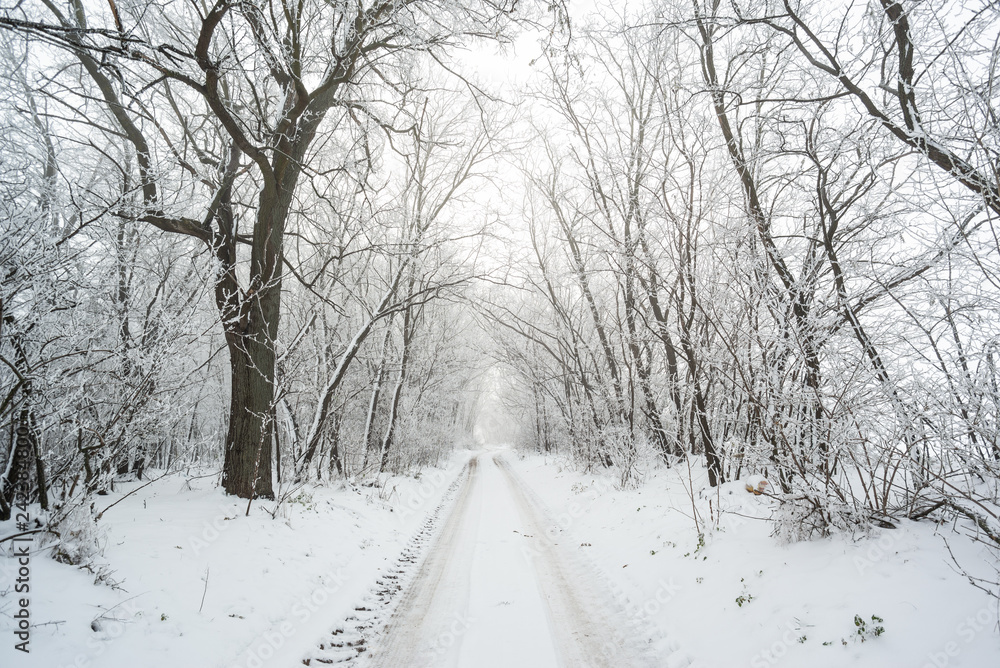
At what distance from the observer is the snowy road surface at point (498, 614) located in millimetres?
3207

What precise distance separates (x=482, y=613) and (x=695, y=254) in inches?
199

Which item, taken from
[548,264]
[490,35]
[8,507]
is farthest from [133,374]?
[548,264]

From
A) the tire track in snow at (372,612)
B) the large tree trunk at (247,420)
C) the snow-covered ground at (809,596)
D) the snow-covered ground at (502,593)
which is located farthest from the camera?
the large tree trunk at (247,420)

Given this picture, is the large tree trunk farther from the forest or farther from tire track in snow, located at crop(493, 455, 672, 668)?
tire track in snow, located at crop(493, 455, 672, 668)

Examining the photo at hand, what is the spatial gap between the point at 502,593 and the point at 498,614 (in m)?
0.54

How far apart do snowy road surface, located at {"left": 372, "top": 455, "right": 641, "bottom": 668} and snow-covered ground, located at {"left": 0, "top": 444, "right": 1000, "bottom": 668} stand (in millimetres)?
27

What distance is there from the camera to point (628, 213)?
27.1 feet

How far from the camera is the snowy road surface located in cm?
321

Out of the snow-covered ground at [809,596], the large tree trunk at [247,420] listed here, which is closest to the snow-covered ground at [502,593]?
the snow-covered ground at [809,596]

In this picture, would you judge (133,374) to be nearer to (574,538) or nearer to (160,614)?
(160,614)

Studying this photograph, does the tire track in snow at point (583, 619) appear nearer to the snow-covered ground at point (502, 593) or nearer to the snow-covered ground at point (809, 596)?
the snow-covered ground at point (502, 593)

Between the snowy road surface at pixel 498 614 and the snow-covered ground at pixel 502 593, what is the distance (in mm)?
27

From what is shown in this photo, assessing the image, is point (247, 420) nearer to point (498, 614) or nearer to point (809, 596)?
point (498, 614)

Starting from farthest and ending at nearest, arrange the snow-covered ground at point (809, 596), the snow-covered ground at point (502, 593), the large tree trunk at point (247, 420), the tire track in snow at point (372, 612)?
the large tree trunk at point (247, 420) < the tire track in snow at point (372, 612) < the snow-covered ground at point (502, 593) < the snow-covered ground at point (809, 596)
